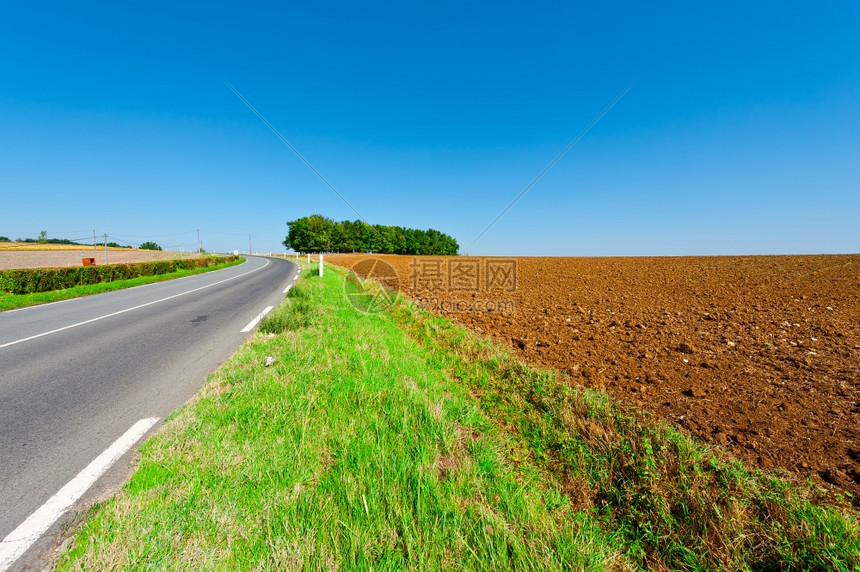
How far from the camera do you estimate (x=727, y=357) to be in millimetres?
5156

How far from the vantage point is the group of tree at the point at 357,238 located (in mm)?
95562

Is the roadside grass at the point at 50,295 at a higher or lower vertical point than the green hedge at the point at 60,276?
lower

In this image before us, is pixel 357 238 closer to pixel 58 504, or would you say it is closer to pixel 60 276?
pixel 60 276

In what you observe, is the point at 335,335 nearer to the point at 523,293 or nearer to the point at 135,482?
the point at 135,482

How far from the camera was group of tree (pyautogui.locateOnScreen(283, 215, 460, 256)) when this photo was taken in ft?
314

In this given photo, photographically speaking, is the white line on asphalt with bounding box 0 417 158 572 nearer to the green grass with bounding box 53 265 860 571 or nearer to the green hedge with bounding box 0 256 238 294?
the green grass with bounding box 53 265 860 571

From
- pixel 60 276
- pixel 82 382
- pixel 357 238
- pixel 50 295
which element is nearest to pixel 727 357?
pixel 82 382

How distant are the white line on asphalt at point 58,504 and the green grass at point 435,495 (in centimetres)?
26

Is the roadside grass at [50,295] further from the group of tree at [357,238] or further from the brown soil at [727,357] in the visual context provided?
the group of tree at [357,238]

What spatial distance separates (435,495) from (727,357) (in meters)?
5.77

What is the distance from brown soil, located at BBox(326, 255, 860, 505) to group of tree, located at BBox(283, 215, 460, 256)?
8603 centimetres

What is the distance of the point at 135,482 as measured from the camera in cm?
218

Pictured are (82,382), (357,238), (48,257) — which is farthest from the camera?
(357,238)

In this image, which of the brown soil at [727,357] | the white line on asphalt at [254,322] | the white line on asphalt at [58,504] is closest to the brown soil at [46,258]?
the white line on asphalt at [254,322]
